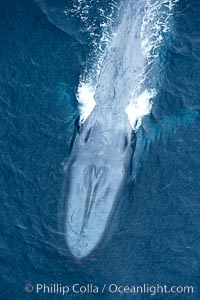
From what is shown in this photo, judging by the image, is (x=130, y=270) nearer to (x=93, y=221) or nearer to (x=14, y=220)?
(x=93, y=221)

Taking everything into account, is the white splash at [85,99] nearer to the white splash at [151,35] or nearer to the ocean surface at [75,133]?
the ocean surface at [75,133]

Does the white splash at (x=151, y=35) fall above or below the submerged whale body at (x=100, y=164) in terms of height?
above

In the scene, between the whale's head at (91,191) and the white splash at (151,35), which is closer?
the whale's head at (91,191)

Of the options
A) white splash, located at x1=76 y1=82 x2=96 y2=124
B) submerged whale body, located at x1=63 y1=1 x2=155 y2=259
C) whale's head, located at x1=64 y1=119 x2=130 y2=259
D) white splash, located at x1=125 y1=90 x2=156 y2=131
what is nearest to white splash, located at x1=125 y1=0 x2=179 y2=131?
white splash, located at x1=125 y1=90 x2=156 y2=131

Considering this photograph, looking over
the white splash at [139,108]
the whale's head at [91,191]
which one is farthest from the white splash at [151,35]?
the whale's head at [91,191]

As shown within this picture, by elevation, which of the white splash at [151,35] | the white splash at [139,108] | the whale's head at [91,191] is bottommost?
the whale's head at [91,191]

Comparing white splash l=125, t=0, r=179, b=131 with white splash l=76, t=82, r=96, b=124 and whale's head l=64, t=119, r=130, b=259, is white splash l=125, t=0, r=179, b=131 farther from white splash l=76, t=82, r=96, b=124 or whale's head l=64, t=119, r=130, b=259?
whale's head l=64, t=119, r=130, b=259

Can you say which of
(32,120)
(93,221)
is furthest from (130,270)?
(32,120)

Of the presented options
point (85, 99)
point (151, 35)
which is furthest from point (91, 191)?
point (151, 35)
